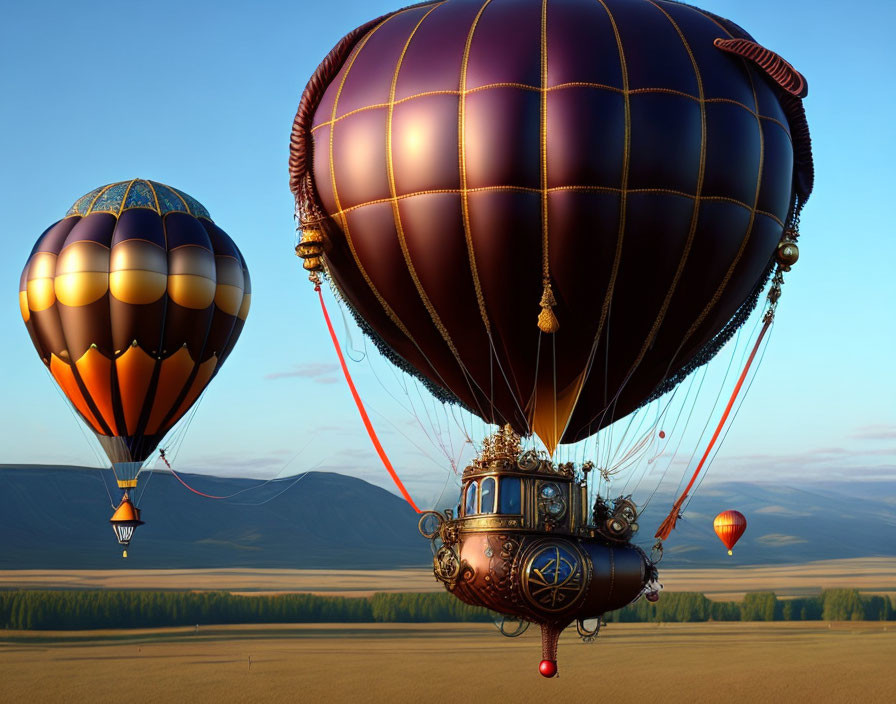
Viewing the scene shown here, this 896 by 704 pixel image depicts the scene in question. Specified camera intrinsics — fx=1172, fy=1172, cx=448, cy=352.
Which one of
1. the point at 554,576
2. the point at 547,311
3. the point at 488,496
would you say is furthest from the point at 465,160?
the point at 554,576

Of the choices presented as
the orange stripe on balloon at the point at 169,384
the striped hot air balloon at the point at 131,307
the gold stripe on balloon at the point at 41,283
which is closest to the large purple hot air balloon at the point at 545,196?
the striped hot air balloon at the point at 131,307

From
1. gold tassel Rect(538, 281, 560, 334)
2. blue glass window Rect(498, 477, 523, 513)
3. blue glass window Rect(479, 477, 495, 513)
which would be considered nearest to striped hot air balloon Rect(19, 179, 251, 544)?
gold tassel Rect(538, 281, 560, 334)

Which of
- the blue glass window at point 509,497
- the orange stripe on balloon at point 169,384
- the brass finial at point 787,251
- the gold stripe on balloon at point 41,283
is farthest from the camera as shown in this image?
the orange stripe on balloon at point 169,384

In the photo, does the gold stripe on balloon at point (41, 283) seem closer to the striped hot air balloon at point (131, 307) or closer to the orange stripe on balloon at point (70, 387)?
the striped hot air balloon at point (131, 307)

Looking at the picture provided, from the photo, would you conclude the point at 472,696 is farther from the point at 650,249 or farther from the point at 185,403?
the point at 650,249

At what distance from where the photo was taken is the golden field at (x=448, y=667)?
2729 inches

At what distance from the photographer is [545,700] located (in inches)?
2589

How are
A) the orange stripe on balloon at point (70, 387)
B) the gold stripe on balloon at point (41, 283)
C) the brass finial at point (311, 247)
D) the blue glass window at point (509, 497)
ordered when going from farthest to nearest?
the orange stripe on balloon at point (70, 387) → the gold stripe on balloon at point (41, 283) → the brass finial at point (311, 247) → the blue glass window at point (509, 497)

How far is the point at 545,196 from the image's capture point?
56.3 ft

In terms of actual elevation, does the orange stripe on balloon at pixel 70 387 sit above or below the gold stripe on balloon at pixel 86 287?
below

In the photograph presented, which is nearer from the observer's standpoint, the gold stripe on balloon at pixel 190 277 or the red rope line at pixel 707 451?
the red rope line at pixel 707 451

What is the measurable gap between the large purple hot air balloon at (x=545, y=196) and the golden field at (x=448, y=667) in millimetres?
49026

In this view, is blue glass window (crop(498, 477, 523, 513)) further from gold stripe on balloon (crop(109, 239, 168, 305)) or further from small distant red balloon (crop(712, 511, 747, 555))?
small distant red balloon (crop(712, 511, 747, 555))

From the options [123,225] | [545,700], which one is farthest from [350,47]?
[545,700]
